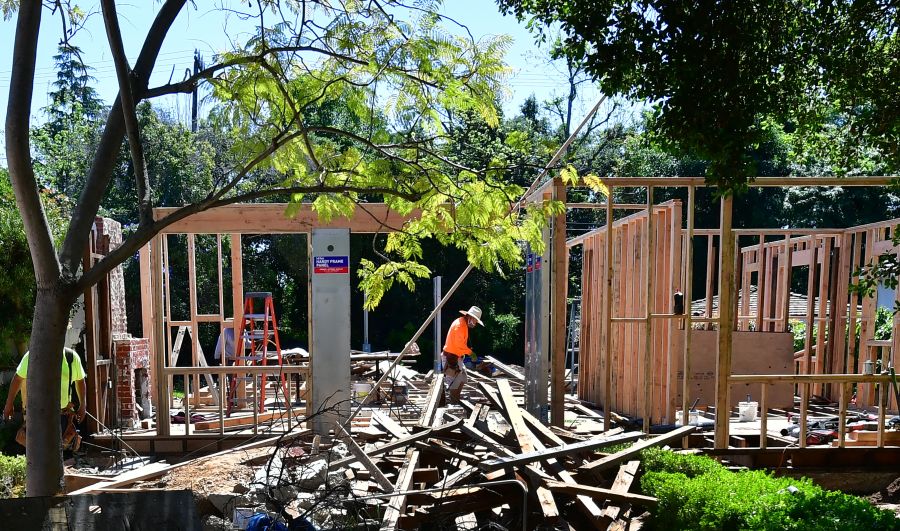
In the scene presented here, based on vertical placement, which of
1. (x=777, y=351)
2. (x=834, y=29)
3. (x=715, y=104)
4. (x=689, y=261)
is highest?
(x=834, y=29)

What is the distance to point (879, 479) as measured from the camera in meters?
9.70

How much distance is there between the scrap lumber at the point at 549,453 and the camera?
24.0ft

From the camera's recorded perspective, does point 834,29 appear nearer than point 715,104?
No

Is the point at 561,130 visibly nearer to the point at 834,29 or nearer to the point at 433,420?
the point at 433,420

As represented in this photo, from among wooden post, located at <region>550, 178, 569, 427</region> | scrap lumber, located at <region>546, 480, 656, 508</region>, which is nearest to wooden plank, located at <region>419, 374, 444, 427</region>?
wooden post, located at <region>550, 178, 569, 427</region>

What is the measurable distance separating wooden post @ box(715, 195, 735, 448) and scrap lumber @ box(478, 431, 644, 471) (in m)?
1.49

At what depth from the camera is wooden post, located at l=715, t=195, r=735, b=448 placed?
973 centimetres

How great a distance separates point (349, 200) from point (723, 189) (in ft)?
9.55

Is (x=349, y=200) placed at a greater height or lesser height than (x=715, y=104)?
lesser

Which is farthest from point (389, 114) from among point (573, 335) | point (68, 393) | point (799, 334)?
point (799, 334)

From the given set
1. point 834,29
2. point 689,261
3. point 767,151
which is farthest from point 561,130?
point 834,29

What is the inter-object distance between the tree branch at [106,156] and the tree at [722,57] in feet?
7.87

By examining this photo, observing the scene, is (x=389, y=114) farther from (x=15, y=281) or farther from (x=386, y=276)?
(x=15, y=281)

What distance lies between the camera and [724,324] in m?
9.88
